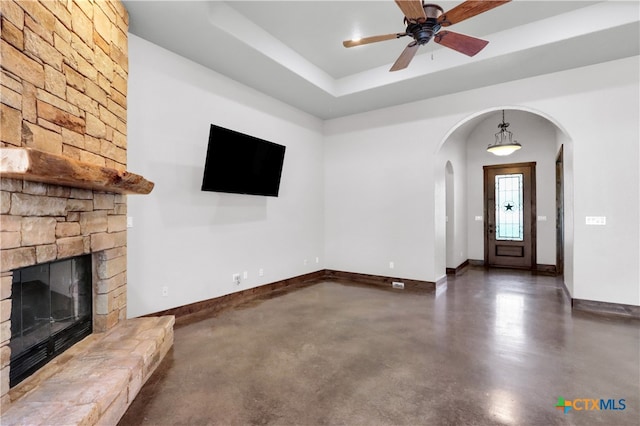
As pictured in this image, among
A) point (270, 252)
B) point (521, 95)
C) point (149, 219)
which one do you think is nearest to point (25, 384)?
point (149, 219)

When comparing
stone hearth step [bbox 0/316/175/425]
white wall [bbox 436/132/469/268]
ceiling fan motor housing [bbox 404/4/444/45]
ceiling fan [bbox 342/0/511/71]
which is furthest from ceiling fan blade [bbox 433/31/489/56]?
stone hearth step [bbox 0/316/175/425]

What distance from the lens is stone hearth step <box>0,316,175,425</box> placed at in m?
1.66

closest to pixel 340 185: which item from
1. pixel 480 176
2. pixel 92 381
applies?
pixel 480 176

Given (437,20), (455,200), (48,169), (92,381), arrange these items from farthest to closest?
(455,200), (437,20), (92,381), (48,169)

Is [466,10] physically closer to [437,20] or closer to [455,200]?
[437,20]

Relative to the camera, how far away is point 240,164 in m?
4.39

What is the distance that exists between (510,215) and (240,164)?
21.4 ft

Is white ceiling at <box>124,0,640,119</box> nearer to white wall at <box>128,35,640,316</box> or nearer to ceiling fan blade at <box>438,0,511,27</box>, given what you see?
white wall at <box>128,35,640,316</box>

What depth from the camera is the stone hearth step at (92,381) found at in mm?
1664

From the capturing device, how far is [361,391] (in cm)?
233

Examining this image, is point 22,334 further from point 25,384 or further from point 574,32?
point 574,32

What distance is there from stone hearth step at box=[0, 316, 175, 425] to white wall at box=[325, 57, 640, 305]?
13.5 ft

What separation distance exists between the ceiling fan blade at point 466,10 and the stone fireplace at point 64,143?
2847mm

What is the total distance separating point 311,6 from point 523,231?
22.3 feet
